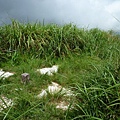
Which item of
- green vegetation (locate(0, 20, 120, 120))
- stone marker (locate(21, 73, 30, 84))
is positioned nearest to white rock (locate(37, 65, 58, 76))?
green vegetation (locate(0, 20, 120, 120))

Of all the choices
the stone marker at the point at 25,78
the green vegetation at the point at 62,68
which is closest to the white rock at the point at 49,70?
the green vegetation at the point at 62,68

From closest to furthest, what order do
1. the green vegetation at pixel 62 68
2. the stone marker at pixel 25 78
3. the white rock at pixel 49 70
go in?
the green vegetation at pixel 62 68 < the stone marker at pixel 25 78 < the white rock at pixel 49 70

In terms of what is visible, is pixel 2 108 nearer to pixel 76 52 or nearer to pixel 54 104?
pixel 54 104

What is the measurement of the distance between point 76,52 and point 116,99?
3549 millimetres

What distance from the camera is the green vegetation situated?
13.4 ft

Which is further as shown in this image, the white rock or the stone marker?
the white rock

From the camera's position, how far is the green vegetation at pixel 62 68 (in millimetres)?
4070

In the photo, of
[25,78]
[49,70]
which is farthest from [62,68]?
[25,78]

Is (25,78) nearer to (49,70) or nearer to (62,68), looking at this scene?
(49,70)

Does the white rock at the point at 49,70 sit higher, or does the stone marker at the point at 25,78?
the stone marker at the point at 25,78

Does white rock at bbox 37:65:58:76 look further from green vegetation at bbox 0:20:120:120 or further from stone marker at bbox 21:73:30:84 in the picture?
stone marker at bbox 21:73:30:84

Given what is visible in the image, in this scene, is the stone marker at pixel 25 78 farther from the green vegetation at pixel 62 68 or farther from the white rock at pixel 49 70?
the white rock at pixel 49 70

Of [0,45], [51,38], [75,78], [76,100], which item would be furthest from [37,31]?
[76,100]

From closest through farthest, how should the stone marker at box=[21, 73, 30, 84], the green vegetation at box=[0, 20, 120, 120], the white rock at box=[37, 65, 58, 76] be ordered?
1. the green vegetation at box=[0, 20, 120, 120]
2. the stone marker at box=[21, 73, 30, 84]
3. the white rock at box=[37, 65, 58, 76]
